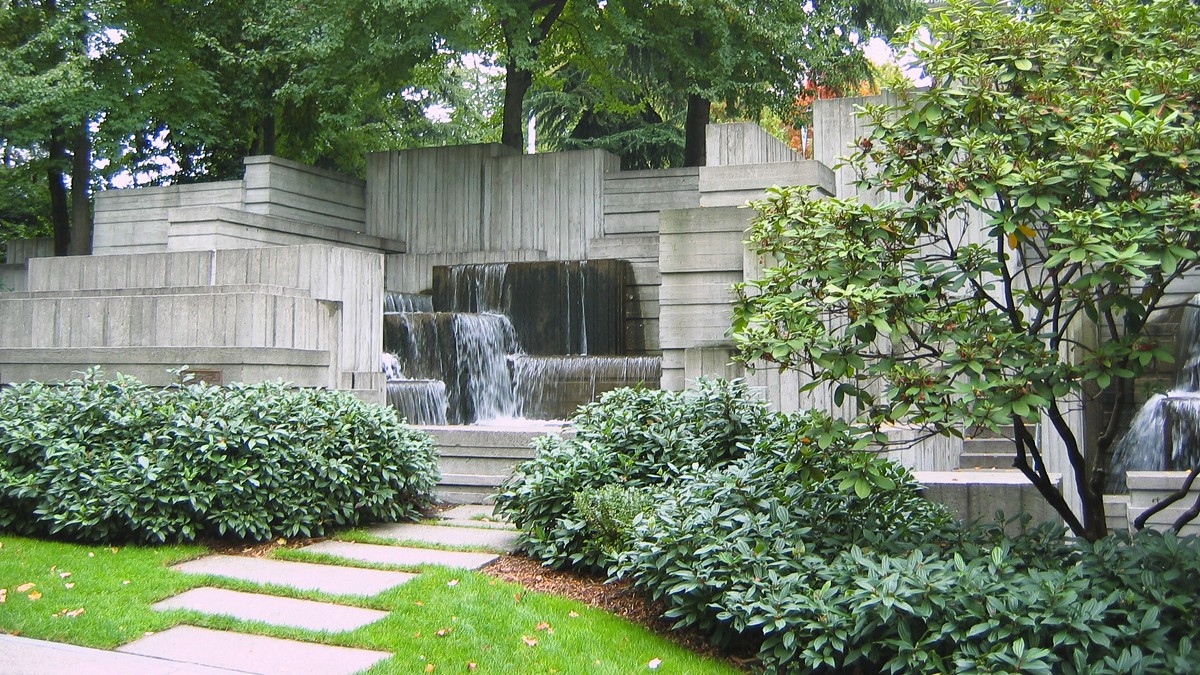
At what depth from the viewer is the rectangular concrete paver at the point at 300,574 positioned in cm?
592

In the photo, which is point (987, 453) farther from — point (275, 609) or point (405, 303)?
point (405, 303)

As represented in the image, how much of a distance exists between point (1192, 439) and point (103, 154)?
52.4ft

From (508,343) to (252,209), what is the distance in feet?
16.5

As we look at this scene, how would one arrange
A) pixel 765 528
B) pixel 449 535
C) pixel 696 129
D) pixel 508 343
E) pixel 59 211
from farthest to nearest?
pixel 59 211
pixel 696 129
pixel 508 343
pixel 449 535
pixel 765 528

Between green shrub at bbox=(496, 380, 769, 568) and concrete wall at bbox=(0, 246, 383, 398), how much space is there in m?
3.54

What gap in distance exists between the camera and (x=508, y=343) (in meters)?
13.4

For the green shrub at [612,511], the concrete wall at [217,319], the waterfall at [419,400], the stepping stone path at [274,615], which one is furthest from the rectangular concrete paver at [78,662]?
the waterfall at [419,400]

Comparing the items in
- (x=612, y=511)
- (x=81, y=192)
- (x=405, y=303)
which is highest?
(x=81, y=192)

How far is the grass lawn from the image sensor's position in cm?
473

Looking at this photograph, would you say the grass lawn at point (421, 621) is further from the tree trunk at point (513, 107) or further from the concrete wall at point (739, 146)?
the tree trunk at point (513, 107)

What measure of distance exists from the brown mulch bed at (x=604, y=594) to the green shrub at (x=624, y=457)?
0.11 m

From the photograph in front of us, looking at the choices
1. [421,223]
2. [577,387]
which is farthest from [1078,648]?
[421,223]

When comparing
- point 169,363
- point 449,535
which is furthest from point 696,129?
point 449,535

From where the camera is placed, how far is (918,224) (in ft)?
16.6
